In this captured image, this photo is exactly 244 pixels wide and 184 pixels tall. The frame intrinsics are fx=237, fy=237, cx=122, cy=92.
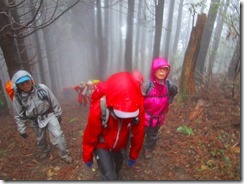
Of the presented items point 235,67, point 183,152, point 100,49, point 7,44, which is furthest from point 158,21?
point 100,49

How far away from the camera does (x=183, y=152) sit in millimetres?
5141

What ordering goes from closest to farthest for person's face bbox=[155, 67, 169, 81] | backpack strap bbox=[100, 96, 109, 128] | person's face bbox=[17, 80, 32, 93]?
backpack strap bbox=[100, 96, 109, 128], person's face bbox=[155, 67, 169, 81], person's face bbox=[17, 80, 32, 93]

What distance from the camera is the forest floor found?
14.7 ft

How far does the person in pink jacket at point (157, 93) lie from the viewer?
14.6ft

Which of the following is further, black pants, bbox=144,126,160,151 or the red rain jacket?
black pants, bbox=144,126,160,151

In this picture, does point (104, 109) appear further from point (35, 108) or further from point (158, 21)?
point (158, 21)

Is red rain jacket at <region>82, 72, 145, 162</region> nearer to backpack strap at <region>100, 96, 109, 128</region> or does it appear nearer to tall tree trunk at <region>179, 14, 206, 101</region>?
backpack strap at <region>100, 96, 109, 128</region>

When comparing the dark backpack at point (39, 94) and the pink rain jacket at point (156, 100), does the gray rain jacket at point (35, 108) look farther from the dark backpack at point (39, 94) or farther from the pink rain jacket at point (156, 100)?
the pink rain jacket at point (156, 100)


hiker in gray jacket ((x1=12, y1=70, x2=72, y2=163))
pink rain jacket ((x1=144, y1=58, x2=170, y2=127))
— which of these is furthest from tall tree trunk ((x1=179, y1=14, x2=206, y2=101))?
hiker in gray jacket ((x1=12, y1=70, x2=72, y2=163))

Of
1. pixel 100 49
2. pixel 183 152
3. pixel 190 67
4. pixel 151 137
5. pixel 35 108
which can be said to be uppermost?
pixel 35 108

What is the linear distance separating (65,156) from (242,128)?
3865mm

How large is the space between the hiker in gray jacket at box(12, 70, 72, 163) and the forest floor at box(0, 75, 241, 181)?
72 cm

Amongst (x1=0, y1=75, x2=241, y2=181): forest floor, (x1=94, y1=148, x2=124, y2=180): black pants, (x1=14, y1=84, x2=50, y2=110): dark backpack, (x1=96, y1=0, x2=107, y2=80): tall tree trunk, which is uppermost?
(x1=14, y1=84, x2=50, y2=110): dark backpack

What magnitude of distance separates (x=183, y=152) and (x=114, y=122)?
2403 millimetres
